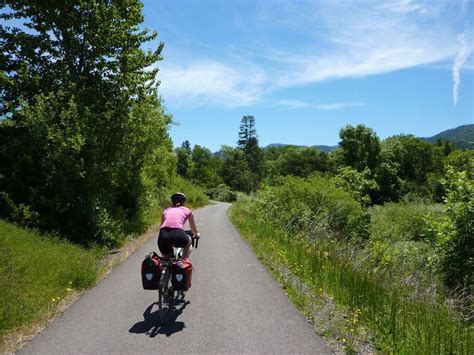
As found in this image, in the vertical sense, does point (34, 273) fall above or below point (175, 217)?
below

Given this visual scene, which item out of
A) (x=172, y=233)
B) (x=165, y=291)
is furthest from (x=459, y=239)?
(x=165, y=291)

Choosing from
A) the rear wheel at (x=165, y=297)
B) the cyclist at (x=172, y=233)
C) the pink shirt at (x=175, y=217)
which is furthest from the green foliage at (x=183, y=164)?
the rear wheel at (x=165, y=297)

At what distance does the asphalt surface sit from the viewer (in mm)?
5547

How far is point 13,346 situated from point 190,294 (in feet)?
11.7

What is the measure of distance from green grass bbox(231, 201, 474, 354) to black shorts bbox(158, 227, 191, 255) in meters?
2.82

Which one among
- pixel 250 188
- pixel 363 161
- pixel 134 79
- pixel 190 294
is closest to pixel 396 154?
pixel 363 161

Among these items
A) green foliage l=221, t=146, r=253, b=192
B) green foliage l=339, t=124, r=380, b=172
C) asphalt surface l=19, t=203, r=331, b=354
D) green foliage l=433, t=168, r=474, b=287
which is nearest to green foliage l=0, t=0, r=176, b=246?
asphalt surface l=19, t=203, r=331, b=354

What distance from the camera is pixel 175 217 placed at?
7363 millimetres

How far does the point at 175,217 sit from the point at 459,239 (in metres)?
11.0

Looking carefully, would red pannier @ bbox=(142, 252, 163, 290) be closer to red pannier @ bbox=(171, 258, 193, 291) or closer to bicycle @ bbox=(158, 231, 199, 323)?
bicycle @ bbox=(158, 231, 199, 323)

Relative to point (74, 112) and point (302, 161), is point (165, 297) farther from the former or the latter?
point (302, 161)

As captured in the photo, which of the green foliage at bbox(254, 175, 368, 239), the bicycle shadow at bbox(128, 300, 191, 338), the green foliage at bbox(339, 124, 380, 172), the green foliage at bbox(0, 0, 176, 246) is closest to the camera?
the bicycle shadow at bbox(128, 300, 191, 338)

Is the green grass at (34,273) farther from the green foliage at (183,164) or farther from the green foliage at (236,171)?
the green foliage at (236,171)

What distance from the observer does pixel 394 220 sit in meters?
33.8
